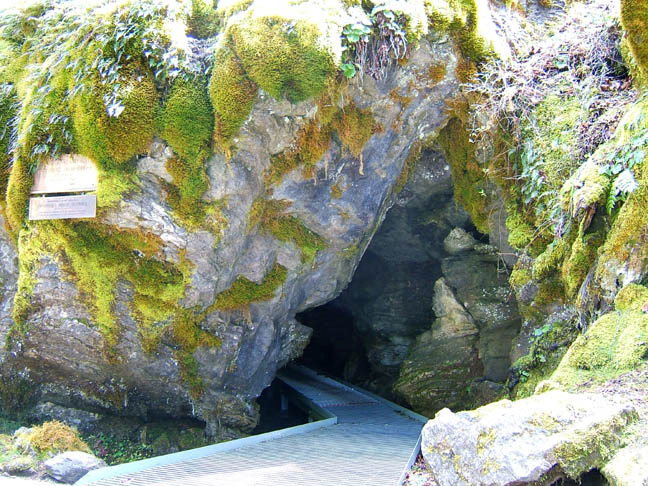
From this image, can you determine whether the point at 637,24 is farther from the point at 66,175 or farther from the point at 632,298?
the point at 66,175

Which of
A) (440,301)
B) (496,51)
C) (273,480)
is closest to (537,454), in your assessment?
(273,480)

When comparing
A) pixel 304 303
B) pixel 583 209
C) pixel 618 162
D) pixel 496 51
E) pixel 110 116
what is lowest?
pixel 304 303

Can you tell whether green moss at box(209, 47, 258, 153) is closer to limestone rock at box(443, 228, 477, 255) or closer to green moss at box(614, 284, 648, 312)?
green moss at box(614, 284, 648, 312)

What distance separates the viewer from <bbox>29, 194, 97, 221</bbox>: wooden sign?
5777 millimetres

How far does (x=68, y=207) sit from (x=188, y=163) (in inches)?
56.3

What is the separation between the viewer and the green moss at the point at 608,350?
3.68 metres

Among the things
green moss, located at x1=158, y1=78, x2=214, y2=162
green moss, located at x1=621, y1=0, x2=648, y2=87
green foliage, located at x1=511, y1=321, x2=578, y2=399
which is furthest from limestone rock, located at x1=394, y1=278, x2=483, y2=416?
green moss, located at x1=621, y1=0, x2=648, y2=87

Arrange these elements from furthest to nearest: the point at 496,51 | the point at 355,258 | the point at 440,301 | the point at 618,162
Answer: the point at 440,301 → the point at 355,258 → the point at 496,51 → the point at 618,162

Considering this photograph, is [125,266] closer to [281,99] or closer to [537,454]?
[281,99]

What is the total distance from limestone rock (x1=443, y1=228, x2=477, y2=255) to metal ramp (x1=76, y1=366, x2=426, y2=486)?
3.11 metres

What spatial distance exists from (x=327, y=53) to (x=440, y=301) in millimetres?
5326

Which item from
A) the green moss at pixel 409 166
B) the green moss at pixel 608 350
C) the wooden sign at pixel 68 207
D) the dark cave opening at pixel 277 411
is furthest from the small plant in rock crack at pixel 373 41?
the dark cave opening at pixel 277 411

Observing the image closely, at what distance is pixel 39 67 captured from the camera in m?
6.26

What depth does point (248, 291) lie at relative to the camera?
707cm
